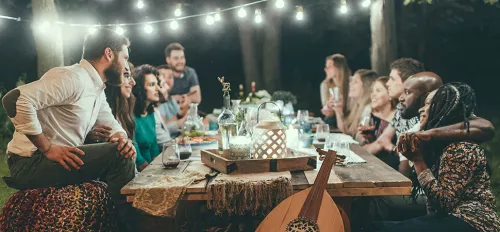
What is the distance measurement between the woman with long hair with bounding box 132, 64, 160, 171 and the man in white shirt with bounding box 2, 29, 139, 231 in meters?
1.05

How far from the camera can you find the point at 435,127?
9.55 feet

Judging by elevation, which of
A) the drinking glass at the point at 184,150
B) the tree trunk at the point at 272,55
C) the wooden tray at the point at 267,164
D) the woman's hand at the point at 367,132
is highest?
the tree trunk at the point at 272,55

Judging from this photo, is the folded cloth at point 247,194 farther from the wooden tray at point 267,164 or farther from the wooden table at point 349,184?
the wooden tray at point 267,164

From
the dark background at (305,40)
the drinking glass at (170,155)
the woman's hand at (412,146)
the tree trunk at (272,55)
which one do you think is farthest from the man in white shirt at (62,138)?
the dark background at (305,40)

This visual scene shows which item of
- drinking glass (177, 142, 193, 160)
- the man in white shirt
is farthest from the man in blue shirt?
drinking glass (177, 142, 193, 160)

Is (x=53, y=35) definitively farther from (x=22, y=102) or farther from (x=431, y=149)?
(x=431, y=149)

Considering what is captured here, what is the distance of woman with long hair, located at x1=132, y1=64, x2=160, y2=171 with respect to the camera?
434 cm

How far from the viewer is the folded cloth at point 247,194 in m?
2.48

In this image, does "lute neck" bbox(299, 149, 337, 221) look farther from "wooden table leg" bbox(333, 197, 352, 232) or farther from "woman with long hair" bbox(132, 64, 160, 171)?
"woman with long hair" bbox(132, 64, 160, 171)

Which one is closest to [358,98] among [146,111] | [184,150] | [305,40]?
[146,111]

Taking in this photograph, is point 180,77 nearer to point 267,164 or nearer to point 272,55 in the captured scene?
point 272,55

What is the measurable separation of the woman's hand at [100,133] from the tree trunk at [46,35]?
2688 mm

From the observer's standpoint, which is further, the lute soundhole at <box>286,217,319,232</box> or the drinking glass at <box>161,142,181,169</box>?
the drinking glass at <box>161,142,181,169</box>

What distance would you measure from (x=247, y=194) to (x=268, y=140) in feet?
1.40
